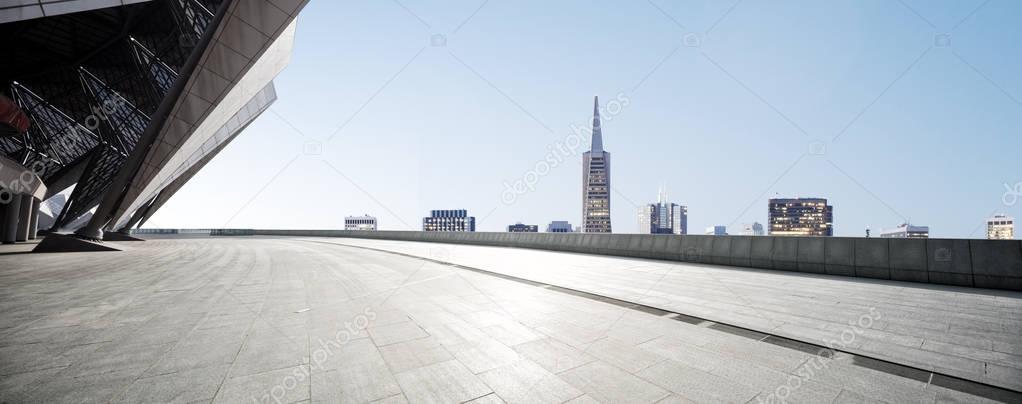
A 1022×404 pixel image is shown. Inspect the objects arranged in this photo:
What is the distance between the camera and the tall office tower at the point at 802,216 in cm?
15575

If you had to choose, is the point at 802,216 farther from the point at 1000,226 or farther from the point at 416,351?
the point at 416,351

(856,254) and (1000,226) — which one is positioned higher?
(1000,226)

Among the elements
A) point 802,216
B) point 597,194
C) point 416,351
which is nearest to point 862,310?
point 416,351

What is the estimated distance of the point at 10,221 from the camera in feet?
83.8

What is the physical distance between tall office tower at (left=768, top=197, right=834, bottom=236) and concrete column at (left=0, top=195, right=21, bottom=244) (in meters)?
191

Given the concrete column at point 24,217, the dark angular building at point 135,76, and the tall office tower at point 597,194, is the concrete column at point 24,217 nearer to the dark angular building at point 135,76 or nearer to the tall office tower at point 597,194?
the dark angular building at point 135,76

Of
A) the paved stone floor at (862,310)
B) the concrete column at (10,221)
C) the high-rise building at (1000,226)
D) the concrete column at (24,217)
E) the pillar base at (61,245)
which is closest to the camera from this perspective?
the paved stone floor at (862,310)

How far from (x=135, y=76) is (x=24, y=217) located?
43.5 feet

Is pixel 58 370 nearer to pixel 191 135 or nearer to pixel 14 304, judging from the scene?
pixel 14 304

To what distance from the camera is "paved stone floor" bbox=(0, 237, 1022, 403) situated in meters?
3.24

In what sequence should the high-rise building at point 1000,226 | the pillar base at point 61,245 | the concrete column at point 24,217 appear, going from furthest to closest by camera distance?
the high-rise building at point 1000,226
the concrete column at point 24,217
the pillar base at point 61,245

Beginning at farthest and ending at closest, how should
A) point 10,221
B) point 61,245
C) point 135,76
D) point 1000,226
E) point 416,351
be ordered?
point 1000,226 → point 135,76 → point 10,221 → point 61,245 → point 416,351

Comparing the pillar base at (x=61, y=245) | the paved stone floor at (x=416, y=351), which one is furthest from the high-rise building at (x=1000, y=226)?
the pillar base at (x=61, y=245)

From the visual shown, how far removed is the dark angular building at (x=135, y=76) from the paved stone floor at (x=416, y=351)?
9.66 metres
